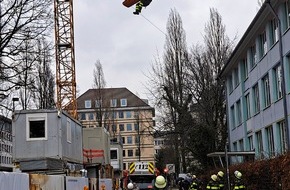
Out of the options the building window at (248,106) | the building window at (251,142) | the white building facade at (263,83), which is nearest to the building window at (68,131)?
the white building facade at (263,83)

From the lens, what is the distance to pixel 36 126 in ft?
75.3

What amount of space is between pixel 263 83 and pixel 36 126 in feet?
54.4

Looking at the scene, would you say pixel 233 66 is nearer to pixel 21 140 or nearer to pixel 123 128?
pixel 21 140

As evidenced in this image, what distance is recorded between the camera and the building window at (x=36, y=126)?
22.7 meters

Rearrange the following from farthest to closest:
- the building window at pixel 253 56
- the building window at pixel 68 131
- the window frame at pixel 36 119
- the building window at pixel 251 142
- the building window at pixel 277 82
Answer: the building window at pixel 251 142, the building window at pixel 253 56, the building window at pixel 277 82, the building window at pixel 68 131, the window frame at pixel 36 119

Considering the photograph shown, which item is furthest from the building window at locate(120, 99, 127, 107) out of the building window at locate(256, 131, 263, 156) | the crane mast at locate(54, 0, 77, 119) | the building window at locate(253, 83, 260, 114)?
the building window at locate(256, 131, 263, 156)

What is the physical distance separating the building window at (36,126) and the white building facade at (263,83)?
9518 millimetres

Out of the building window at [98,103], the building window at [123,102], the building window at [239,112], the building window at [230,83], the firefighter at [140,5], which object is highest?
the building window at [123,102]

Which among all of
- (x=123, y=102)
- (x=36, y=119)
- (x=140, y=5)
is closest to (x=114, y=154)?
(x=36, y=119)

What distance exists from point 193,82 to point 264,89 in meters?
17.3

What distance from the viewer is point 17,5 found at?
30.4 m

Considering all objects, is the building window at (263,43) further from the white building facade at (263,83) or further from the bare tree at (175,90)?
the bare tree at (175,90)

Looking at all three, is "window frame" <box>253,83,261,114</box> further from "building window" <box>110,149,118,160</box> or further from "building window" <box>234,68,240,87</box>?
"building window" <box>110,149,118,160</box>

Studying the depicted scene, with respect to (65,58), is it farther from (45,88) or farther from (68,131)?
(68,131)
